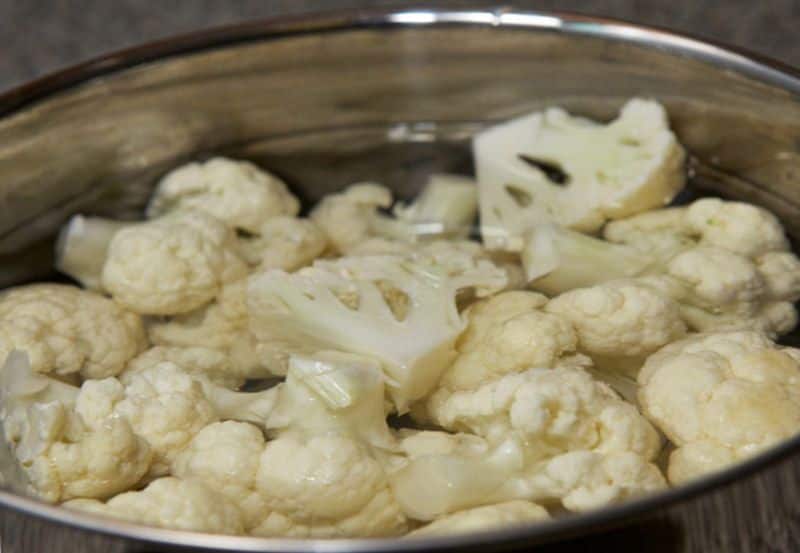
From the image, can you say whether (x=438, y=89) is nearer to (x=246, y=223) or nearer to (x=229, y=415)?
(x=246, y=223)

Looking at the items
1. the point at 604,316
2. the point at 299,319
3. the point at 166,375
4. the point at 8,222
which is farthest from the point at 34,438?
the point at 604,316

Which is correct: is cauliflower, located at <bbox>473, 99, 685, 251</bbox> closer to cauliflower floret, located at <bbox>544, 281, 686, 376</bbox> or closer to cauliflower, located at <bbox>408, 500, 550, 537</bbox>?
cauliflower floret, located at <bbox>544, 281, 686, 376</bbox>

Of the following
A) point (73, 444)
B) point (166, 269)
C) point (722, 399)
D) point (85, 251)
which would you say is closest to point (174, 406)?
point (73, 444)

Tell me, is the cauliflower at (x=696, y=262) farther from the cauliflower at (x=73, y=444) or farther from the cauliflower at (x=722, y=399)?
the cauliflower at (x=73, y=444)

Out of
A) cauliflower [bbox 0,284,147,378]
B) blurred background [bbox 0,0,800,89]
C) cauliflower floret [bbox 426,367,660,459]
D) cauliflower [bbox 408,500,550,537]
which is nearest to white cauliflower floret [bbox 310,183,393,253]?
cauliflower [bbox 0,284,147,378]

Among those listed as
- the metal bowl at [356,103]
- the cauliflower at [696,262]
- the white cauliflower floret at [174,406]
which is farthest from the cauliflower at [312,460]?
the metal bowl at [356,103]

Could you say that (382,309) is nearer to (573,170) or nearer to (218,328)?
(218,328)
